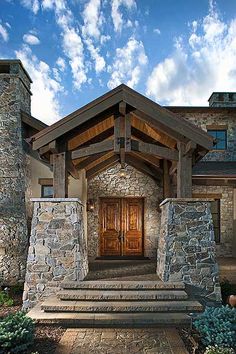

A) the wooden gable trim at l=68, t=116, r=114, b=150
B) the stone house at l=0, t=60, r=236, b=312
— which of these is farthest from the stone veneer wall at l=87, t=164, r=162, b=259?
the wooden gable trim at l=68, t=116, r=114, b=150

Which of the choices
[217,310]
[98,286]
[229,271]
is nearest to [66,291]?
[98,286]

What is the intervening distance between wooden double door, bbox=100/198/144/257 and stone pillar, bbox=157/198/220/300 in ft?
13.8

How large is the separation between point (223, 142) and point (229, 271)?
17.3 feet

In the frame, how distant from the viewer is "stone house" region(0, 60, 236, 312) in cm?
648

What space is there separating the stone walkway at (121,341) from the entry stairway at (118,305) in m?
0.17

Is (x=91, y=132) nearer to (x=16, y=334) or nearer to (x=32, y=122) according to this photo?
(x=32, y=122)

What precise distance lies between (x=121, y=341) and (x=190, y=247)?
2658 mm

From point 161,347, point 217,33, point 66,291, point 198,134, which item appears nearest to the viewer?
point 161,347

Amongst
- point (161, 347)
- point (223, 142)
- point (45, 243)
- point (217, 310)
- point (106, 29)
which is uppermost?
point (106, 29)

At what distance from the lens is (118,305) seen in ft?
18.1

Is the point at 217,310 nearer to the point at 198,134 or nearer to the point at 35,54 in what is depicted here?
the point at 198,134

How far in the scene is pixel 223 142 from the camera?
11.8 metres

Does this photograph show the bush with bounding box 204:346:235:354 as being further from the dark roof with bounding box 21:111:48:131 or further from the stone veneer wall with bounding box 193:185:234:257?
the dark roof with bounding box 21:111:48:131

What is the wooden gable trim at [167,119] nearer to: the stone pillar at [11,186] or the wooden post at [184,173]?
the wooden post at [184,173]
